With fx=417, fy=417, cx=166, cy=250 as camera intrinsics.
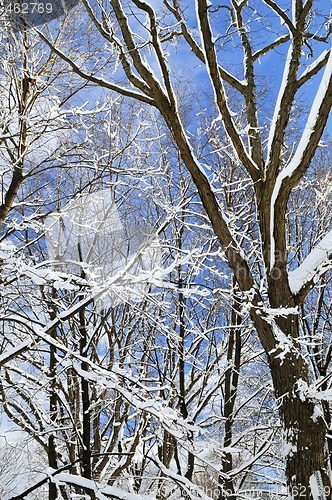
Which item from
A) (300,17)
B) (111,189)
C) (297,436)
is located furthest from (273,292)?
(300,17)

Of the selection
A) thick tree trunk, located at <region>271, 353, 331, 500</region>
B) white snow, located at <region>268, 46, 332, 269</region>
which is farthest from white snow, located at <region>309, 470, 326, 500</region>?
white snow, located at <region>268, 46, 332, 269</region>

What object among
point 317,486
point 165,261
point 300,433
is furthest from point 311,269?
point 165,261

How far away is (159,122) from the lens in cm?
755

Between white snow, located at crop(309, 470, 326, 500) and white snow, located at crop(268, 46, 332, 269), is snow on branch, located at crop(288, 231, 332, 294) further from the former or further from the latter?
white snow, located at crop(309, 470, 326, 500)

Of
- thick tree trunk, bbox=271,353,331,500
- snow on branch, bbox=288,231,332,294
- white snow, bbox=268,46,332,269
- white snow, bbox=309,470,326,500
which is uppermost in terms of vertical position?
white snow, bbox=268,46,332,269

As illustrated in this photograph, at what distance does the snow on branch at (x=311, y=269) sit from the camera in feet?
14.5

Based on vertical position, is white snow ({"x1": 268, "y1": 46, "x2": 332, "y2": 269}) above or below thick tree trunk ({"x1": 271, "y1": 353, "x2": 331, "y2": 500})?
above

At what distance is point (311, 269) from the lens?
4.45 metres

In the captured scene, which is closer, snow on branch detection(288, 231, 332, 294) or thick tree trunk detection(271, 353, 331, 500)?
thick tree trunk detection(271, 353, 331, 500)

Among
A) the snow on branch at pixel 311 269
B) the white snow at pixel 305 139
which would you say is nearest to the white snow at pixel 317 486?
the snow on branch at pixel 311 269

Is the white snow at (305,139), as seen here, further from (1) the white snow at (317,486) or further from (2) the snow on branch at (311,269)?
(1) the white snow at (317,486)

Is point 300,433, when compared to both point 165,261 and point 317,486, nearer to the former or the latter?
point 317,486

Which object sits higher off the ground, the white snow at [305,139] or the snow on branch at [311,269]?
the white snow at [305,139]

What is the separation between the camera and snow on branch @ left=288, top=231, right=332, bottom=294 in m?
4.41
